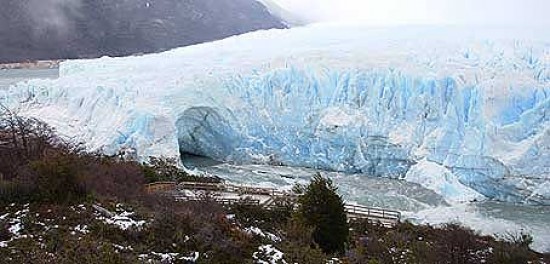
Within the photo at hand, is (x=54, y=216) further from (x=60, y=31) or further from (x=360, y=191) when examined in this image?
(x=60, y=31)

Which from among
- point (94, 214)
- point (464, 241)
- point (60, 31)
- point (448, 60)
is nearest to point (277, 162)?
point (448, 60)

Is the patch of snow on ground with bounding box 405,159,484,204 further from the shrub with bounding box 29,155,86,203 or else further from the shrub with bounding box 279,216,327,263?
the shrub with bounding box 29,155,86,203

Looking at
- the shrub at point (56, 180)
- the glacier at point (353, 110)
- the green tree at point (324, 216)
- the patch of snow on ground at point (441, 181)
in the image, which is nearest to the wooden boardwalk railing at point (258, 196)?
the patch of snow on ground at point (441, 181)

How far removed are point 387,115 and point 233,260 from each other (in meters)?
12.4

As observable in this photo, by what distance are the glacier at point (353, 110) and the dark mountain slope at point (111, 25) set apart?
4145 cm

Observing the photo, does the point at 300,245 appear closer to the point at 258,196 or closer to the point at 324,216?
the point at 324,216

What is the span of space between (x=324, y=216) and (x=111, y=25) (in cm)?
6096

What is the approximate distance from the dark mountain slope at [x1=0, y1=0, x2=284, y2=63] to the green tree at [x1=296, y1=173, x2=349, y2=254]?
2176 inches

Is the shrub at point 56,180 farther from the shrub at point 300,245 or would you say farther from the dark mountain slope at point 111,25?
the dark mountain slope at point 111,25

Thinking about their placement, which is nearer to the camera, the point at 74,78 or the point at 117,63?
the point at 74,78

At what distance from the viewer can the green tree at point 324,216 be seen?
930 cm

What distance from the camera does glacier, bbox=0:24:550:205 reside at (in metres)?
16.9

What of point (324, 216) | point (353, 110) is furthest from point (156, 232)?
point (353, 110)

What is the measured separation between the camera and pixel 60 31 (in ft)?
211
